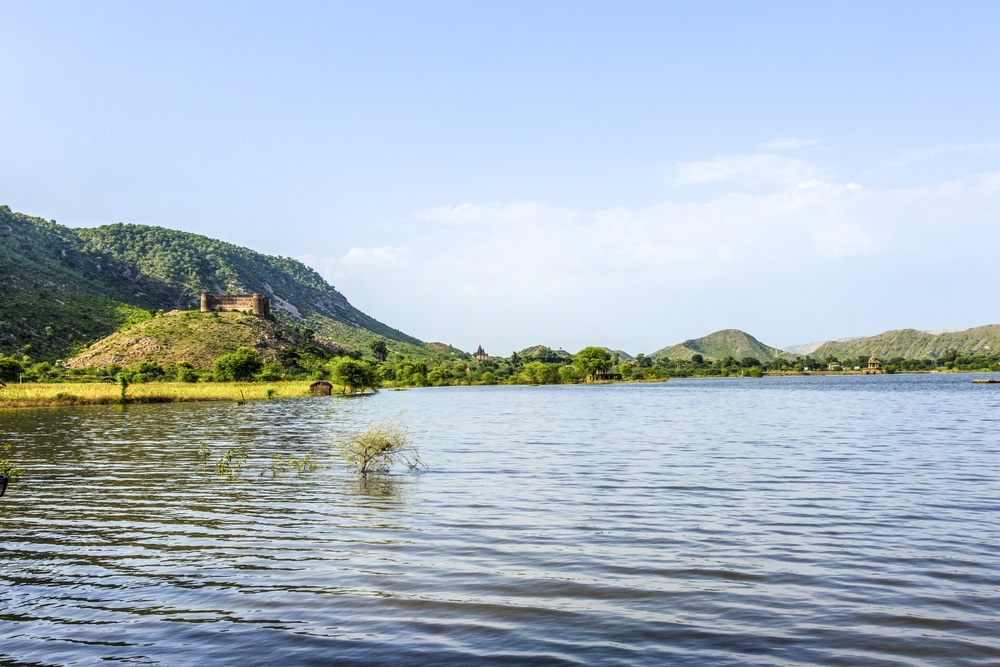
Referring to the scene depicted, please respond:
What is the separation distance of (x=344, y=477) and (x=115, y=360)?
131 m

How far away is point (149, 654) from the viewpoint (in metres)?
10.8

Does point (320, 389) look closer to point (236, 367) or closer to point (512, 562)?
point (236, 367)

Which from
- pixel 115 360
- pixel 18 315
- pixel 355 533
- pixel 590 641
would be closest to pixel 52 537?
pixel 355 533

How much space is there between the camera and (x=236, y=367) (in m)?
130

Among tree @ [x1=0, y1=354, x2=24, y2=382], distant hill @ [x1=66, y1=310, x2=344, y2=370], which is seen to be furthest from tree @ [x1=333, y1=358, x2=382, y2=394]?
tree @ [x1=0, y1=354, x2=24, y2=382]

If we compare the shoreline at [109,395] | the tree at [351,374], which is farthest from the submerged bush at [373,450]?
the tree at [351,374]

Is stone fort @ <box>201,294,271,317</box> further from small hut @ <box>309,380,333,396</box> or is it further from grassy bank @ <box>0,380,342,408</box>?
grassy bank @ <box>0,380,342,408</box>

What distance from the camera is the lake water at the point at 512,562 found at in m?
11.1

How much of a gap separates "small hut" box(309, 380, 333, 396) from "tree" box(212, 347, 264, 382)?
53.0 feet

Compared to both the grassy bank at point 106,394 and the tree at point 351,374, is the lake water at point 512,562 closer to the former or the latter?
the grassy bank at point 106,394

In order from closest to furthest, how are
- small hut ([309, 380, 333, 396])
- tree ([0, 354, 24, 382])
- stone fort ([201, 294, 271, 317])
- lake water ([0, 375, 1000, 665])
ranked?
1. lake water ([0, 375, 1000, 665])
2. tree ([0, 354, 24, 382])
3. small hut ([309, 380, 333, 396])
4. stone fort ([201, 294, 271, 317])

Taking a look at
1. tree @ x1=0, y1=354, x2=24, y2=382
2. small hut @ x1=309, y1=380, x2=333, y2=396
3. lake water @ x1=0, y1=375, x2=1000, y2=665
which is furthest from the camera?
small hut @ x1=309, y1=380, x2=333, y2=396

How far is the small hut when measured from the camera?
120125 millimetres

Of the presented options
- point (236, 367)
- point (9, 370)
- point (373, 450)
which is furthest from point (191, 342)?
point (373, 450)
